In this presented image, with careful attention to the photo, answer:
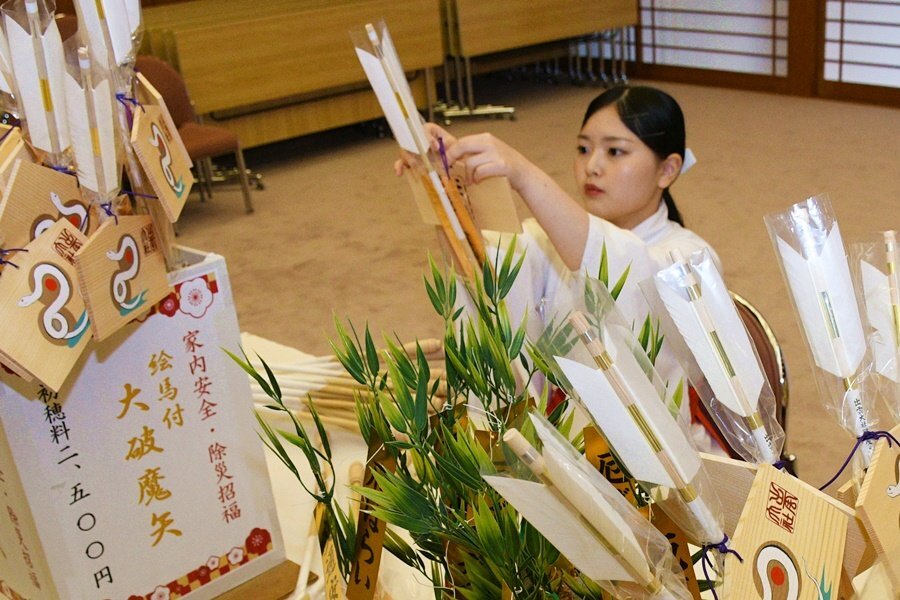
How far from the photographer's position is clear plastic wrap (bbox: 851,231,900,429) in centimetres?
77

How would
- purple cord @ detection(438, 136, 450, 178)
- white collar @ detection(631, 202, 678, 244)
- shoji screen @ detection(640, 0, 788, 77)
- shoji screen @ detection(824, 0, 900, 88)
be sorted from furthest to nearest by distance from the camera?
shoji screen @ detection(640, 0, 788, 77), shoji screen @ detection(824, 0, 900, 88), white collar @ detection(631, 202, 678, 244), purple cord @ detection(438, 136, 450, 178)

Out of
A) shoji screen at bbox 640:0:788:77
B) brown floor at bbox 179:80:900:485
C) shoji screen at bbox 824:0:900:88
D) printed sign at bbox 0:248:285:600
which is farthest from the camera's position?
shoji screen at bbox 640:0:788:77

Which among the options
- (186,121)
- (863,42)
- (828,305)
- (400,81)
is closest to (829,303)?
(828,305)

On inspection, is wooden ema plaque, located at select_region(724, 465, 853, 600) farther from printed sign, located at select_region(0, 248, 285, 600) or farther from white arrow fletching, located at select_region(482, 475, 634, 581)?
printed sign, located at select_region(0, 248, 285, 600)

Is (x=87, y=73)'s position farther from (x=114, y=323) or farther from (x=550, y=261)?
(x=550, y=261)

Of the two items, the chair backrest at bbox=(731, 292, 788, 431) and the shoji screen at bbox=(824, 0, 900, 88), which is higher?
the chair backrest at bbox=(731, 292, 788, 431)

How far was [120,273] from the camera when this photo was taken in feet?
2.82

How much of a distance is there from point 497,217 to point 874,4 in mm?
4830

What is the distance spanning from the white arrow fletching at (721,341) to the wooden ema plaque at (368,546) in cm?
24

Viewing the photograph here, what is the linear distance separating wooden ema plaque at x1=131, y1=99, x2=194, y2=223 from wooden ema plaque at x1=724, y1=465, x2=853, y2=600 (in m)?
0.56

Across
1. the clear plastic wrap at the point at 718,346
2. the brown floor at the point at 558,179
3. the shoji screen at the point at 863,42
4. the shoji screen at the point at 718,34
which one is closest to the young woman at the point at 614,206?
the clear plastic wrap at the point at 718,346

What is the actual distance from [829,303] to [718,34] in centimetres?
579

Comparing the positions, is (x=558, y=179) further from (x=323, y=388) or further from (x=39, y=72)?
(x=39, y=72)

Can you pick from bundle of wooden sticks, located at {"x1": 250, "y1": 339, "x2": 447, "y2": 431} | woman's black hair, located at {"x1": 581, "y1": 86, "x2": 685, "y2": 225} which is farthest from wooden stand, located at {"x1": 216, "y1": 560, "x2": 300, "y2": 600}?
woman's black hair, located at {"x1": 581, "y1": 86, "x2": 685, "y2": 225}
